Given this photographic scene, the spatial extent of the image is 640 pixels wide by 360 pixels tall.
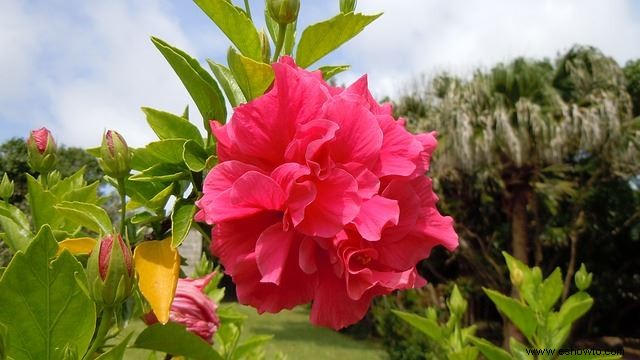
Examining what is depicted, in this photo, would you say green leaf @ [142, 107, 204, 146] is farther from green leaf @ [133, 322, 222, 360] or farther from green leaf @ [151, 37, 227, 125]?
green leaf @ [133, 322, 222, 360]

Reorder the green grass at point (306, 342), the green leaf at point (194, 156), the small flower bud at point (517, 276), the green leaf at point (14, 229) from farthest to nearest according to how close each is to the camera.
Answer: the green grass at point (306, 342) → the small flower bud at point (517, 276) → the green leaf at point (14, 229) → the green leaf at point (194, 156)

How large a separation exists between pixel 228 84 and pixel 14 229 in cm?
38

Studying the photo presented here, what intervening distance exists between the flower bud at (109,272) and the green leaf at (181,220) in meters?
0.07

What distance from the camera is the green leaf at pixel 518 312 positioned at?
1.55m

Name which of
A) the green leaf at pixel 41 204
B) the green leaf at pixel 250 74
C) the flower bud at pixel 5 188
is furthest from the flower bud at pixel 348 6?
the flower bud at pixel 5 188

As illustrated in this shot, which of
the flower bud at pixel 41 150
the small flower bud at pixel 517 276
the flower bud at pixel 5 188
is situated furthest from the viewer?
the small flower bud at pixel 517 276

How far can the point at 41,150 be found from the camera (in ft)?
3.06

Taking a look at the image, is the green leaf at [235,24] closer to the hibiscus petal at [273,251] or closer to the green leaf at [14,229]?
the hibiscus petal at [273,251]

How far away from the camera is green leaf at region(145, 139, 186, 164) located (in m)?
0.68

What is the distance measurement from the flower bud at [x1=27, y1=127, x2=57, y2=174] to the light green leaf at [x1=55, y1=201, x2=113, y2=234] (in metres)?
0.28

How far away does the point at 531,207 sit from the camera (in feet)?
31.7

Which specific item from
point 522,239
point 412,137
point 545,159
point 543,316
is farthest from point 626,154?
point 412,137

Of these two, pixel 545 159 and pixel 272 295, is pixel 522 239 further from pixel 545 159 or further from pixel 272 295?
pixel 272 295

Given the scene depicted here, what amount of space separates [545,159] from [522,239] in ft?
4.27
